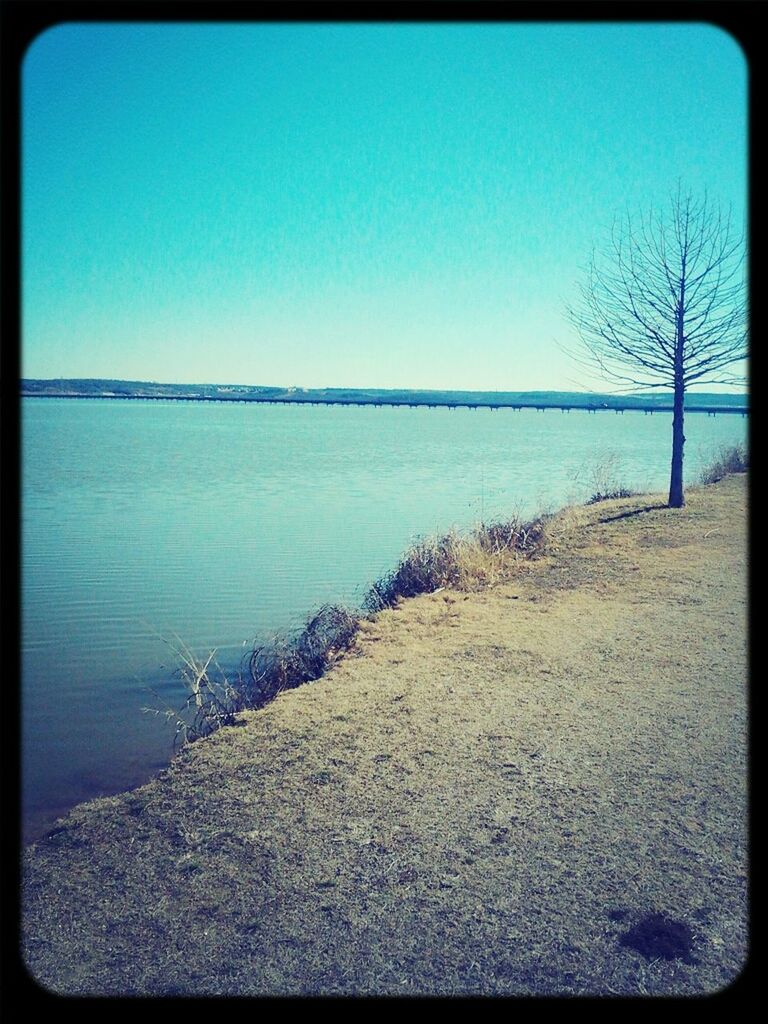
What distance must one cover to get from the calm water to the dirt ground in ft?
4.84

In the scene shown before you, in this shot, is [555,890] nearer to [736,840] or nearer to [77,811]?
[736,840]

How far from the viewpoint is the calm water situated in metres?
6.31

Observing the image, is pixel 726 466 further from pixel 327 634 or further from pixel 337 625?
pixel 327 634

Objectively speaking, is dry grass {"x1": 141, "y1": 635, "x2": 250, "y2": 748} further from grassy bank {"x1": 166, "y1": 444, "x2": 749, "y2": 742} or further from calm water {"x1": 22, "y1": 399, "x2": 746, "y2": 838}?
calm water {"x1": 22, "y1": 399, "x2": 746, "y2": 838}

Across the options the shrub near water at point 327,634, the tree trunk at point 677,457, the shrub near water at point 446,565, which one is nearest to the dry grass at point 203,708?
the shrub near water at point 327,634

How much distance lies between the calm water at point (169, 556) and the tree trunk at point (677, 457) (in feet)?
10.0

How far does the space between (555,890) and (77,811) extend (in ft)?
8.74

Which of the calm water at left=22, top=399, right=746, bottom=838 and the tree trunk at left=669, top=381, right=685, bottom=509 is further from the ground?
the tree trunk at left=669, top=381, right=685, bottom=509

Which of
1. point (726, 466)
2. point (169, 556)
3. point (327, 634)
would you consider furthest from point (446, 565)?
point (726, 466)

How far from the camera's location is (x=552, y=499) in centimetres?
1900

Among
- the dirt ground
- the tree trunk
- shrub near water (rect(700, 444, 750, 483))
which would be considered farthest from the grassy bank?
shrub near water (rect(700, 444, 750, 483))

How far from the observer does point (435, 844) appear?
11.7ft

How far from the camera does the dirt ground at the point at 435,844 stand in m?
2.87
